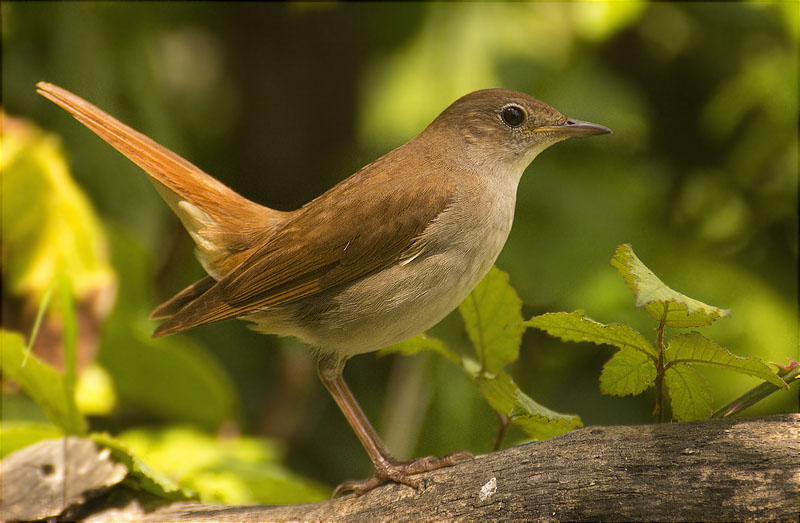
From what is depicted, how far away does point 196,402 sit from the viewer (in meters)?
3.90

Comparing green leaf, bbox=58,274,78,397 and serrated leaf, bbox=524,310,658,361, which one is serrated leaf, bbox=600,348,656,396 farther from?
green leaf, bbox=58,274,78,397

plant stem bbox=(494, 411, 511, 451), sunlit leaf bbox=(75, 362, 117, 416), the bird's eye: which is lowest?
sunlit leaf bbox=(75, 362, 117, 416)

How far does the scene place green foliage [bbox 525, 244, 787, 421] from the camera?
1.78 m

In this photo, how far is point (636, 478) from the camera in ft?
6.67

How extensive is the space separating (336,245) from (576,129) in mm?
940

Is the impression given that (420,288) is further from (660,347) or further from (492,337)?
(660,347)

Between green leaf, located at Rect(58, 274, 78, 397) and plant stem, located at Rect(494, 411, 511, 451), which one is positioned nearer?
plant stem, located at Rect(494, 411, 511, 451)

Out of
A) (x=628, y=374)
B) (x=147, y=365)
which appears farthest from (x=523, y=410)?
(x=147, y=365)

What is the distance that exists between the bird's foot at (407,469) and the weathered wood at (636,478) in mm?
60

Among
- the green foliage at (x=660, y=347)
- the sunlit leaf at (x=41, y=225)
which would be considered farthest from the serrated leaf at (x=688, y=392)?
the sunlit leaf at (x=41, y=225)

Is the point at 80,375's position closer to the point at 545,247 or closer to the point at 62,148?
the point at 62,148

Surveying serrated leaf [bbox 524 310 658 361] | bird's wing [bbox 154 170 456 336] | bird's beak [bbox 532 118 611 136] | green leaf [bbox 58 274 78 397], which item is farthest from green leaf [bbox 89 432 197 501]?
bird's beak [bbox 532 118 611 136]

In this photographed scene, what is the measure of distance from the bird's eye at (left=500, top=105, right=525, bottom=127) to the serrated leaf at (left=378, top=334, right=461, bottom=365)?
0.88m

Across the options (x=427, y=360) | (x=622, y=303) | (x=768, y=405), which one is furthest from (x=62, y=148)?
(x=768, y=405)
